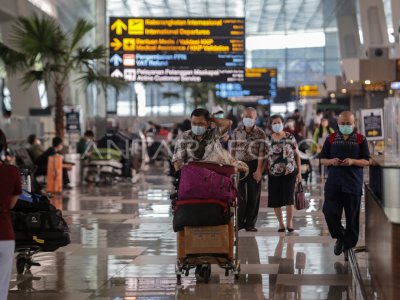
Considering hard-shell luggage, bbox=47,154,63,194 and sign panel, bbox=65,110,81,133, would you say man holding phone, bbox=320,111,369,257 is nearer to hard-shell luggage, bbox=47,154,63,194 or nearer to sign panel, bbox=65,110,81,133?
hard-shell luggage, bbox=47,154,63,194

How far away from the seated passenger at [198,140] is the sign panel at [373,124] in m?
13.1

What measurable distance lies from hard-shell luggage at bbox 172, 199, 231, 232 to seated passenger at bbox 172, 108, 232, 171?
697 millimetres

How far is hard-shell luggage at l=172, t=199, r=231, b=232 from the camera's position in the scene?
9.30 meters

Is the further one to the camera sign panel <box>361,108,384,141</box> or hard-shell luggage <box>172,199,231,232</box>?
sign panel <box>361,108,384,141</box>

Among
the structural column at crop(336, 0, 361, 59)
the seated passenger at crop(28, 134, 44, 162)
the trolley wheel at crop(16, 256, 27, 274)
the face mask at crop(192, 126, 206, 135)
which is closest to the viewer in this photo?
the face mask at crop(192, 126, 206, 135)

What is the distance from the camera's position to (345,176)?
10.6 metres

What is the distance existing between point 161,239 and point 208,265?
370 centimetres

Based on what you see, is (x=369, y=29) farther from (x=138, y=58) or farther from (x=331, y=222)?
(x=331, y=222)


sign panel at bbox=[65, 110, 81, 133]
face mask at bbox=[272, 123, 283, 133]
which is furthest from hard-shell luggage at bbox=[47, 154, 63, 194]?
face mask at bbox=[272, 123, 283, 133]

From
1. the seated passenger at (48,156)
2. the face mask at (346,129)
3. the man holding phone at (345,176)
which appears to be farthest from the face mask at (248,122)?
the seated passenger at (48,156)

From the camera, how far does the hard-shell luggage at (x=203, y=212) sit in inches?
366

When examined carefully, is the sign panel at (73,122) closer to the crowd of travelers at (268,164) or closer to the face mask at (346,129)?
the crowd of travelers at (268,164)

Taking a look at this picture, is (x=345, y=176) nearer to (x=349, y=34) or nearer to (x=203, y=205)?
(x=203, y=205)

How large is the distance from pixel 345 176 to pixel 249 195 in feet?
9.68
